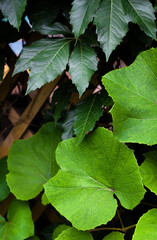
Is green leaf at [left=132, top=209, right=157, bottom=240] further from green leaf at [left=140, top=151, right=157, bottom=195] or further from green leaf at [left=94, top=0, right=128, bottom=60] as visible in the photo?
green leaf at [left=94, top=0, right=128, bottom=60]

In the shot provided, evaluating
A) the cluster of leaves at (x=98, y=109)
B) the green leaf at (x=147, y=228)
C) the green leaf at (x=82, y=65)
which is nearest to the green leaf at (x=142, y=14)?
the cluster of leaves at (x=98, y=109)

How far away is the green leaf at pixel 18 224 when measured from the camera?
37.8 inches

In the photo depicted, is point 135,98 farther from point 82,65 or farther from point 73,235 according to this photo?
point 73,235

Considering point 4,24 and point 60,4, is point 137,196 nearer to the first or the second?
point 60,4

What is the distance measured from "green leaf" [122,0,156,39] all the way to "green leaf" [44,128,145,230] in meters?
0.29

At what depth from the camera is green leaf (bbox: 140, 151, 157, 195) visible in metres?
0.67

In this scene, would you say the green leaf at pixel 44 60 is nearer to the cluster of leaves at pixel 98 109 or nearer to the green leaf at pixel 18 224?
the cluster of leaves at pixel 98 109

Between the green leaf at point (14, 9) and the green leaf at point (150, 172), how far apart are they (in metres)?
0.50

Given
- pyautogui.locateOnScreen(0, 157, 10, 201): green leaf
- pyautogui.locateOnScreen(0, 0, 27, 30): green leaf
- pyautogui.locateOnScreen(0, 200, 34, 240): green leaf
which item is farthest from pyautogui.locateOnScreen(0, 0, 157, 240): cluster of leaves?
pyautogui.locateOnScreen(0, 157, 10, 201): green leaf

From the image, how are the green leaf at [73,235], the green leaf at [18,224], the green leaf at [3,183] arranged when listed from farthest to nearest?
1. the green leaf at [3,183]
2. the green leaf at [18,224]
3. the green leaf at [73,235]

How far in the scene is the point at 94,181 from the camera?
2.46ft

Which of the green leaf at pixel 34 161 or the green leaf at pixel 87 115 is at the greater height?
the green leaf at pixel 87 115

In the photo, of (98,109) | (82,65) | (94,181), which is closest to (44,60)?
(82,65)

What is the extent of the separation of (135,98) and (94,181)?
0.89ft
